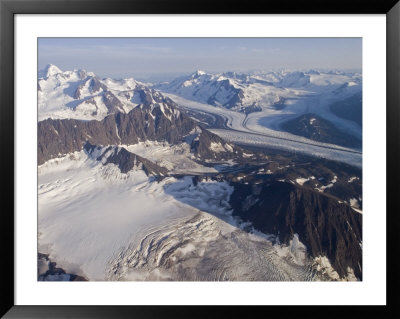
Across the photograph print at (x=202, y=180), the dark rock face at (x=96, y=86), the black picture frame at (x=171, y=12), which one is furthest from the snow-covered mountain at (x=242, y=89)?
the black picture frame at (x=171, y=12)

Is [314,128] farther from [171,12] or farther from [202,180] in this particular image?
[171,12]

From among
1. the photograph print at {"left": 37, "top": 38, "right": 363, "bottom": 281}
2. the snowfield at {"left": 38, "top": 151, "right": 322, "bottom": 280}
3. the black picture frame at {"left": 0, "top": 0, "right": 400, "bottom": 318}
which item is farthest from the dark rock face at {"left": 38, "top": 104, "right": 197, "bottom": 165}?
the black picture frame at {"left": 0, "top": 0, "right": 400, "bottom": 318}

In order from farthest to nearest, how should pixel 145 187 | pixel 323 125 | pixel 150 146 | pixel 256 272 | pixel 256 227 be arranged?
pixel 150 146
pixel 323 125
pixel 145 187
pixel 256 227
pixel 256 272

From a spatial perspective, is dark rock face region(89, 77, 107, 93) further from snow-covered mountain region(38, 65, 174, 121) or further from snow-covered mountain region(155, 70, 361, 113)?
snow-covered mountain region(155, 70, 361, 113)

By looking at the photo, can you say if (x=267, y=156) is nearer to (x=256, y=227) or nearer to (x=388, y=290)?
(x=256, y=227)

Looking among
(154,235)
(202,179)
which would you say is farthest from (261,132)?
(154,235)

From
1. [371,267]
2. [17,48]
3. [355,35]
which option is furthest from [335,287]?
[17,48]
